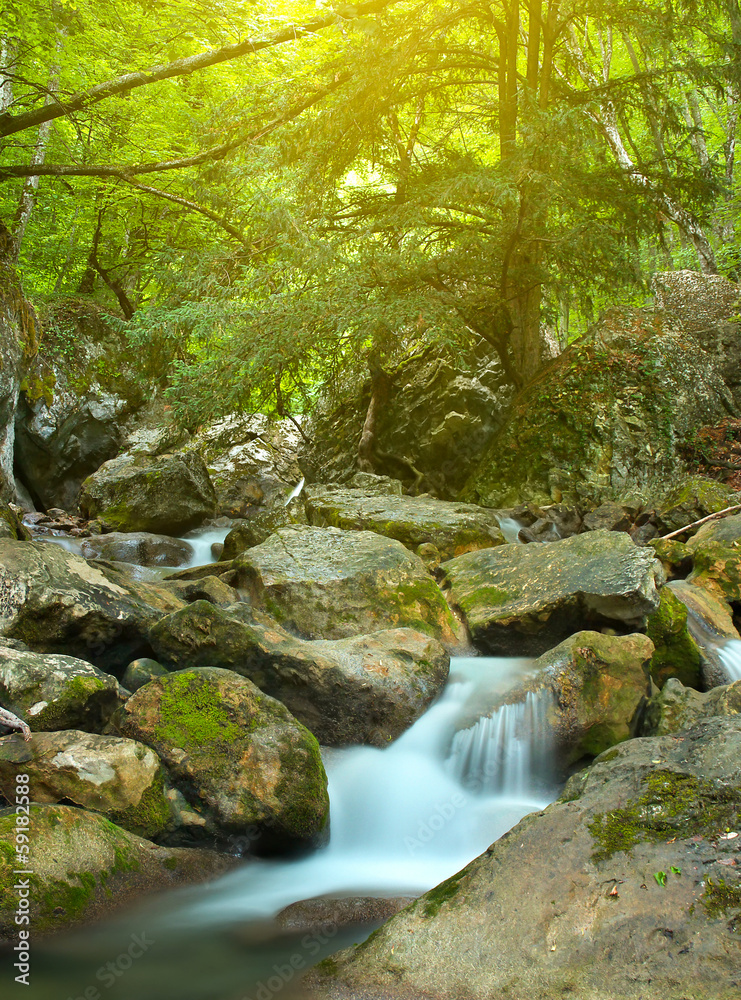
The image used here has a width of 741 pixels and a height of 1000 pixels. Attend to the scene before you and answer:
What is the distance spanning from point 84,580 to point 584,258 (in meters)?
8.87

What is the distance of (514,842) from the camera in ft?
9.09

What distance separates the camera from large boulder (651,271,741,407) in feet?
41.5

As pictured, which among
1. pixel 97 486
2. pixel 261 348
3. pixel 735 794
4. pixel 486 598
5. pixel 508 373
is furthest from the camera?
pixel 508 373

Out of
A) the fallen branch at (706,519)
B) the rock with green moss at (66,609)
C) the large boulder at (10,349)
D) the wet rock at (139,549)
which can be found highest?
the large boulder at (10,349)

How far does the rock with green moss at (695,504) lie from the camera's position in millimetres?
8336

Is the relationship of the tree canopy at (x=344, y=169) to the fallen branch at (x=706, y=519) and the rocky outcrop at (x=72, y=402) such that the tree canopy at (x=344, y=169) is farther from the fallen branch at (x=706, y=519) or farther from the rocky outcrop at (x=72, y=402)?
the fallen branch at (x=706, y=519)

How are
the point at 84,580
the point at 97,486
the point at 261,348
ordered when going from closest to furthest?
the point at 84,580 < the point at 261,348 < the point at 97,486

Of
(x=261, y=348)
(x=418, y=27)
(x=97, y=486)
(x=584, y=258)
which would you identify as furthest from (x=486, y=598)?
(x=418, y=27)

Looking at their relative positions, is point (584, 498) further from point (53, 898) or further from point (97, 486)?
point (53, 898)

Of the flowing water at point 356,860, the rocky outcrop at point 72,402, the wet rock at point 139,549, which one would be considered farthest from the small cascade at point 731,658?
the rocky outcrop at point 72,402

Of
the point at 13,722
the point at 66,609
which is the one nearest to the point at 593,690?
the point at 13,722

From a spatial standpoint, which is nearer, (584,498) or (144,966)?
(144,966)

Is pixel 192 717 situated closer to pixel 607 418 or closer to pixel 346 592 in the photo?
pixel 346 592

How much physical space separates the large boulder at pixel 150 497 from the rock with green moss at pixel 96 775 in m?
7.63
